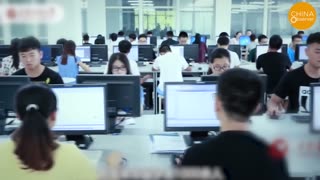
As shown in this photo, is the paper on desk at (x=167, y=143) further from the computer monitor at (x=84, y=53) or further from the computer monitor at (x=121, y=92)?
the computer monitor at (x=84, y=53)

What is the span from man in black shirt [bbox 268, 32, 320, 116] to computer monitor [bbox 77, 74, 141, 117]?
90 centimetres

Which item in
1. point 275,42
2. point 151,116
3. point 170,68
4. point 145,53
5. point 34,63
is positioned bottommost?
point 151,116

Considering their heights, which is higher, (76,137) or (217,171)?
(217,171)

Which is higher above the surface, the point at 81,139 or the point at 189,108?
the point at 189,108

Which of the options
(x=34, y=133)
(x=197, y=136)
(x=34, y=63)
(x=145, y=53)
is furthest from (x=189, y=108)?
(x=145, y=53)

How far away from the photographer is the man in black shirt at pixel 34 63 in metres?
2.92

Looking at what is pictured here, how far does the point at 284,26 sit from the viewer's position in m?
12.2

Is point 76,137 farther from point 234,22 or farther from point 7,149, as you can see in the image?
point 234,22

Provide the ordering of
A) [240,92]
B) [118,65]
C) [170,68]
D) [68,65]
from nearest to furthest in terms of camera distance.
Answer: [240,92] < [118,65] < [68,65] < [170,68]

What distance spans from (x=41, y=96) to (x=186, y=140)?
113cm

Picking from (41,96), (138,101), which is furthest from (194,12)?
(41,96)

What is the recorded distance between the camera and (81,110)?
220 centimetres

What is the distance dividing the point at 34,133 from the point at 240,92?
0.63m

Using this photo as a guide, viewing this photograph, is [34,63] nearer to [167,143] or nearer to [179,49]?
[167,143]
